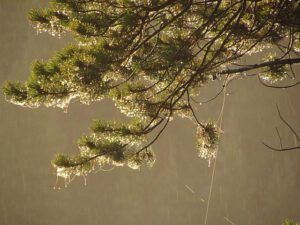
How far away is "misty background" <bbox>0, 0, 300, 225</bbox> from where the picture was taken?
447cm

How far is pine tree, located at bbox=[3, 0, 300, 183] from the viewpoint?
1.54m

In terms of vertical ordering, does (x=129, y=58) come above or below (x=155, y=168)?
below

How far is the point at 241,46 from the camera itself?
5.65 ft

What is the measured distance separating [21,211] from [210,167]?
8.28 ft

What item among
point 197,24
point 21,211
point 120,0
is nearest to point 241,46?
point 197,24

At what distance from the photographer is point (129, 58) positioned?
1618 mm

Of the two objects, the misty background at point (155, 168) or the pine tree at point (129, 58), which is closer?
the pine tree at point (129, 58)

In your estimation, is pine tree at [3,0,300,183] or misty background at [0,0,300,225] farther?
misty background at [0,0,300,225]

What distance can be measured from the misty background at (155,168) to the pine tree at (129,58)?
→ 277 cm

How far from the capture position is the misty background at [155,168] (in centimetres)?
447

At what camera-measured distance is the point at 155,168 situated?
4.70 metres

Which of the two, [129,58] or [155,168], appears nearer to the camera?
[129,58]

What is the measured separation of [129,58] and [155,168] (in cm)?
321

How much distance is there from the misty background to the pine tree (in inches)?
109
